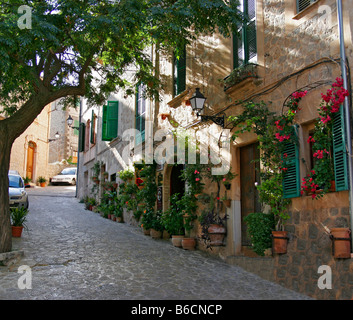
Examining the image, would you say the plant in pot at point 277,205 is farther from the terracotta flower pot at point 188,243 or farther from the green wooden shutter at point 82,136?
the green wooden shutter at point 82,136

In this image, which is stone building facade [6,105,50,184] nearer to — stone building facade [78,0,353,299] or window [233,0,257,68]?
stone building facade [78,0,353,299]

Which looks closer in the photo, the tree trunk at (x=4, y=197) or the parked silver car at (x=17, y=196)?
the tree trunk at (x=4, y=197)

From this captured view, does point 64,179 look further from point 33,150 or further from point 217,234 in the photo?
point 217,234

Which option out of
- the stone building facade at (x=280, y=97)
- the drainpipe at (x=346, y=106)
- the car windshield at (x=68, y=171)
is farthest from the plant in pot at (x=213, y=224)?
the car windshield at (x=68, y=171)

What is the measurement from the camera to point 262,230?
6.58m

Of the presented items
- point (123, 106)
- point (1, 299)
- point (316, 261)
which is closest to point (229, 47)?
point (316, 261)

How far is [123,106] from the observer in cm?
1644

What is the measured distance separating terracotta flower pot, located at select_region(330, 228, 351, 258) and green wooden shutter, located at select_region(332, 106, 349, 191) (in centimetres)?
55

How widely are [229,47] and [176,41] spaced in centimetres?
116

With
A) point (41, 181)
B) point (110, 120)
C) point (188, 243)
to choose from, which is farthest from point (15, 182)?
point (41, 181)

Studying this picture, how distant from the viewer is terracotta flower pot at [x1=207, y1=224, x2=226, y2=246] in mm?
8133

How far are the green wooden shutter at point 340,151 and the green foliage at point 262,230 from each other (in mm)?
1604

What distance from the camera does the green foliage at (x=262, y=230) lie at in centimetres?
659

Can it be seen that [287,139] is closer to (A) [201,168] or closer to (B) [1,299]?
(A) [201,168]
